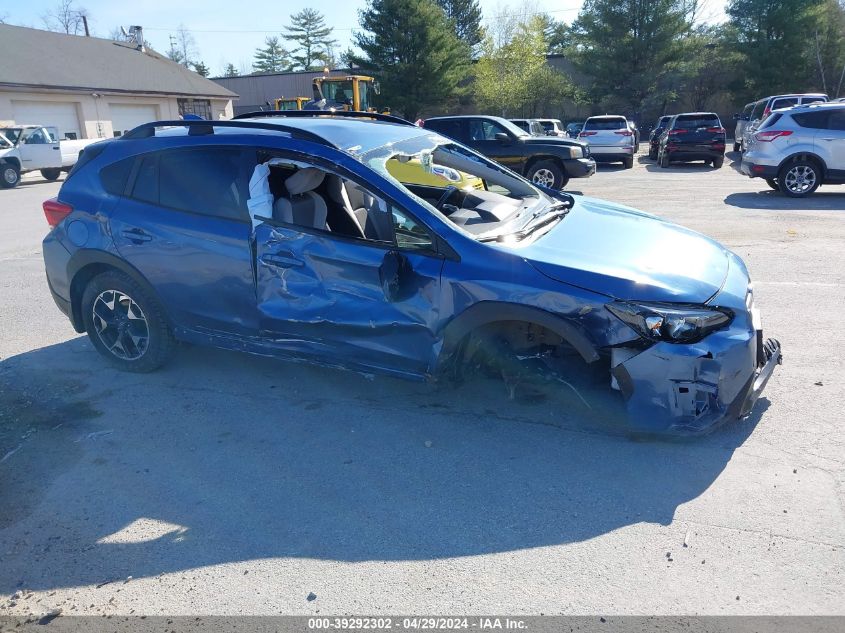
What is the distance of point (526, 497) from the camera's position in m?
3.24

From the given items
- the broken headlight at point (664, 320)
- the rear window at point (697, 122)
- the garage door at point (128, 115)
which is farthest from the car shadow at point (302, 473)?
the garage door at point (128, 115)

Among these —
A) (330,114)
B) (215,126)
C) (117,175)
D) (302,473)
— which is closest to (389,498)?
(302,473)

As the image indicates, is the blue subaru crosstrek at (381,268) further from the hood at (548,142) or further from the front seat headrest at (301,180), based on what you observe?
the hood at (548,142)

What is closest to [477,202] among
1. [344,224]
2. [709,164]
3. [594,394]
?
[344,224]

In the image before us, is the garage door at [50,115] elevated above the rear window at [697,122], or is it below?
above

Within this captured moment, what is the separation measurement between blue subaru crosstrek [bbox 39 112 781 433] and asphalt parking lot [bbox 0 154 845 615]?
0.37 m

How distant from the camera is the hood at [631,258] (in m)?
3.37

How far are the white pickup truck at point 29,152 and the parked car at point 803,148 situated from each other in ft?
61.9

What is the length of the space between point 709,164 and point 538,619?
877 inches

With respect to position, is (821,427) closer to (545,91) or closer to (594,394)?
(594,394)

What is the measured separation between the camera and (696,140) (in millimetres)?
20281

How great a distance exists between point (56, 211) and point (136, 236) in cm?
83

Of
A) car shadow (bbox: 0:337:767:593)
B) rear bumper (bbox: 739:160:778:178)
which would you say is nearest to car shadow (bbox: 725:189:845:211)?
rear bumper (bbox: 739:160:778:178)

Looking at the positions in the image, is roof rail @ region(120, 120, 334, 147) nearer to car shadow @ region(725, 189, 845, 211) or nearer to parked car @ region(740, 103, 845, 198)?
car shadow @ region(725, 189, 845, 211)
